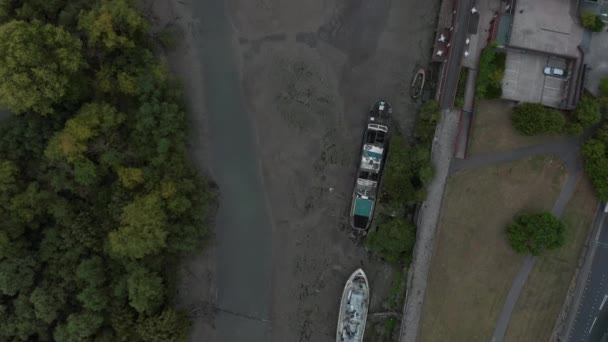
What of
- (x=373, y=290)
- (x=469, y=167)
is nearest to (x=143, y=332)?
(x=373, y=290)

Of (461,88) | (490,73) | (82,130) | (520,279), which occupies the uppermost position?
(490,73)

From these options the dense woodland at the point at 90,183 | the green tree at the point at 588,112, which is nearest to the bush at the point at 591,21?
the green tree at the point at 588,112

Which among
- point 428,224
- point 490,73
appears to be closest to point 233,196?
→ point 428,224

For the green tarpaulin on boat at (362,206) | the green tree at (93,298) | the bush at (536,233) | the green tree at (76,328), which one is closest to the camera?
the green tree at (76,328)

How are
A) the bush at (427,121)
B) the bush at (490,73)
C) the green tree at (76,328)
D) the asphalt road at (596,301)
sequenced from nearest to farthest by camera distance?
the green tree at (76,328) < the bush at (490,73) < the bush at (427,121) < the asphalt road at (596,301)

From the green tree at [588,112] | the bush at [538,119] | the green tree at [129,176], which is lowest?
the green tree at [129,176]

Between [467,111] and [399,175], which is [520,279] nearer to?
[399,175]

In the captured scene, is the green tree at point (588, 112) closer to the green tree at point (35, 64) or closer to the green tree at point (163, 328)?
the green tree at point (163, 328)
